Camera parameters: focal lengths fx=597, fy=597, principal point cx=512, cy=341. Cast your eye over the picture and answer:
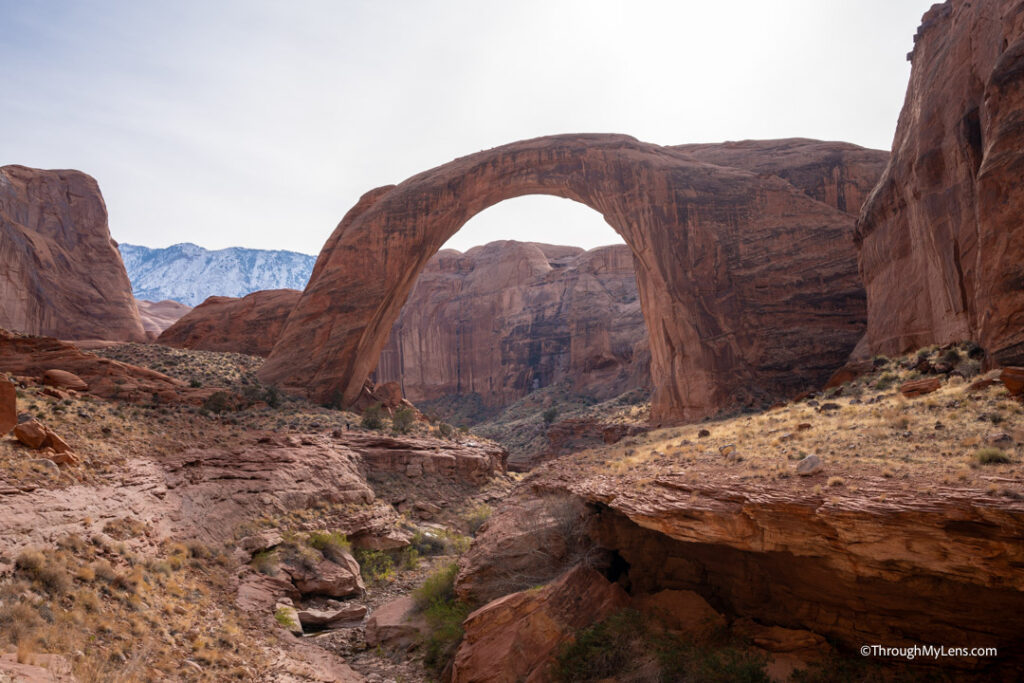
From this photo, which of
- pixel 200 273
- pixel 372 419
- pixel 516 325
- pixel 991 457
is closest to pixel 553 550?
pixel 991 457

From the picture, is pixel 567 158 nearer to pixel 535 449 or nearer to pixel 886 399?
pixel 535 449

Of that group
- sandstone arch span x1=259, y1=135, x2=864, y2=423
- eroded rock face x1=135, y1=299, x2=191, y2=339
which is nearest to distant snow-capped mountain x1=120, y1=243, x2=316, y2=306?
eroded rock face x1=135, y1=299, x2=191, y2=339

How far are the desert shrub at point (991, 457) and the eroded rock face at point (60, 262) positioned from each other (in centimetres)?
3930

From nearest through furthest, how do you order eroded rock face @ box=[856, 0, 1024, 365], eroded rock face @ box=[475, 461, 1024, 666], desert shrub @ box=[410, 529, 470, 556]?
1. eroded rock face @ box=[475, 461, 1024, 666]
2. eroded rock face @ box=[856, 0, 1024, 365]
3. desert shrub @ box=[410, 529, 470, 556]

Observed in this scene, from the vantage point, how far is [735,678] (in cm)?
605

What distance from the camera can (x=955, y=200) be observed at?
12.3m

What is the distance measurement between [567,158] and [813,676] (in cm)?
2440

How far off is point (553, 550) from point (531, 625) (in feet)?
5.35

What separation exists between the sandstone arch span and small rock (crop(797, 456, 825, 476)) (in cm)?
1427

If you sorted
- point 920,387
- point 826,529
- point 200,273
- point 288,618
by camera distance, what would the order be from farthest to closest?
point 200,273, point 288,618, point 920,387, point 826,529

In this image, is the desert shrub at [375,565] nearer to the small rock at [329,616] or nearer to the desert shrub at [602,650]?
the small rock at [329,616]

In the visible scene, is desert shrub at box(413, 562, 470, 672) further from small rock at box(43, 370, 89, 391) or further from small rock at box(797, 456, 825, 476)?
small rock at box(43, 370, 89, 391)

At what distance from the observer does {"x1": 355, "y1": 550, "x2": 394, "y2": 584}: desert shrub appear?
1461 centimetres

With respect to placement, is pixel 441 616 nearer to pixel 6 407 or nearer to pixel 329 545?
pixel 329 545
